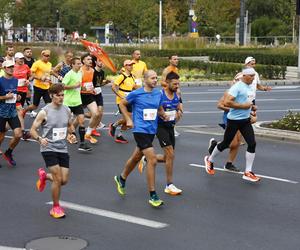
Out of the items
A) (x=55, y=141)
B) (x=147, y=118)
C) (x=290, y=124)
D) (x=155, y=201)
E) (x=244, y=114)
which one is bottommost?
(x=155, y=201)

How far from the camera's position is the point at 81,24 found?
8631 cm

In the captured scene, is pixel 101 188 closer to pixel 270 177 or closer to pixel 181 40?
pixel 270 177

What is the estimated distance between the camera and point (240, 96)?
9758mm

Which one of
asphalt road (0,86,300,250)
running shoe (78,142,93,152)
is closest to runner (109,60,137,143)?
asphalt road (0,86,300,250)

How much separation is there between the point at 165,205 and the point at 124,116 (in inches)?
51.6

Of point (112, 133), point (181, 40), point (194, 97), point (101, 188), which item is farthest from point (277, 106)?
point (181, 40)

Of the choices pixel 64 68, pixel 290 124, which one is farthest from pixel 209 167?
pixel 64 68

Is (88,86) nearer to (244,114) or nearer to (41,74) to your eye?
(41,74)

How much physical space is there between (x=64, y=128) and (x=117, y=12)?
142 ft

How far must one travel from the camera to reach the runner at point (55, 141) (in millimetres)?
7883

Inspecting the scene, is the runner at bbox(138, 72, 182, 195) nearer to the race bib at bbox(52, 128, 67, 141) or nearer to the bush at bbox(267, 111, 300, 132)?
the race bib at bbox(52, 128, 67, 141)

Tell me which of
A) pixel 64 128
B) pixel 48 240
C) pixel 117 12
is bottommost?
pixel 48 240

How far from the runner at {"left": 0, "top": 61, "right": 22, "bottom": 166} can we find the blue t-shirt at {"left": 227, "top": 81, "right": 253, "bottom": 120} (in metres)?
3.58

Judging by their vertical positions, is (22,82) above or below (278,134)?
above
